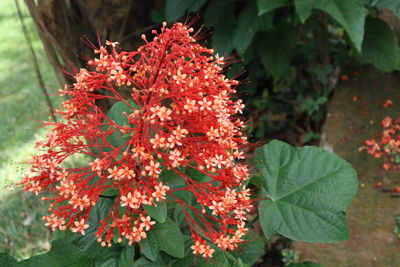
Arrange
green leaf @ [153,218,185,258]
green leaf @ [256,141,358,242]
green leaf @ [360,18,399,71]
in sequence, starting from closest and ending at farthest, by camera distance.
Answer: green leaf @ [153,218,185,258], green leaf @ [256,141,358,242], green leaf @ [360,18,399,71]

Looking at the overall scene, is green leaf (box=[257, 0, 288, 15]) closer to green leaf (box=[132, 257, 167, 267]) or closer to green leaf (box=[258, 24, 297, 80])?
green leaf (box=[258, 24, 297, 80])

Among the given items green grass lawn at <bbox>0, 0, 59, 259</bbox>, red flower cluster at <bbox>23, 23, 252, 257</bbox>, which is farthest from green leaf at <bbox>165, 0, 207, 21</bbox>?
red flower cluster at <bbox>23, 23, 252, 257</bbox>

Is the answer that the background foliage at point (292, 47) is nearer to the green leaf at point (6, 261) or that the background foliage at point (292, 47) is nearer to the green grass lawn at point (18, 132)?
the green grass lawn at point (18, 132)

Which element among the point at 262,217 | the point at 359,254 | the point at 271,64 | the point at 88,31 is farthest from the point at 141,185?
the point at 271,64

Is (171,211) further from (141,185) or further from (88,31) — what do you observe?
(88,31)

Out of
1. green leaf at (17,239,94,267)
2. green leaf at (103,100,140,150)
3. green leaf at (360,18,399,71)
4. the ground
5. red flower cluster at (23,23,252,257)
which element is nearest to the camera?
red flower cluster at (23,23,252,257)

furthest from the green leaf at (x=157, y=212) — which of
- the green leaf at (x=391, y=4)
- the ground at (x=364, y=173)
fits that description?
the green leaf at (x=391, y=4)
